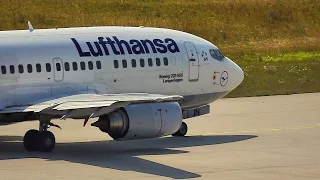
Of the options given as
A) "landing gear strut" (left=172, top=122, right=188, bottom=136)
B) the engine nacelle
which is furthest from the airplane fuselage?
the engine nacelle

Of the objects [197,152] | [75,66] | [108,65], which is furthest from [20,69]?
[197,152]

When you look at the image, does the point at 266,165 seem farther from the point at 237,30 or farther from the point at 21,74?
the point at 237,30

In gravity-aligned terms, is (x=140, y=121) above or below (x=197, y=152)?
above

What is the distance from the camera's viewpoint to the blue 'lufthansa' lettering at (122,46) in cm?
3378

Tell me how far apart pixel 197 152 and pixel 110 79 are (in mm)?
4094

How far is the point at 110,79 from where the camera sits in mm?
34281

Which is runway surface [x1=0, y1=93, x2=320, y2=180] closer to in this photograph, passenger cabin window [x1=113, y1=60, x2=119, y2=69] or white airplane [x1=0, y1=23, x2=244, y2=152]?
white airplane [x1=0, y1=23, x2=244, y2=152]

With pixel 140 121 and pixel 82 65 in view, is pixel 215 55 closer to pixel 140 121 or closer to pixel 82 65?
pixel 82 65

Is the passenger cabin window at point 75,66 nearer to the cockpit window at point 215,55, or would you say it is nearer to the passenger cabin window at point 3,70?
the passenger cabin window at point 3,70

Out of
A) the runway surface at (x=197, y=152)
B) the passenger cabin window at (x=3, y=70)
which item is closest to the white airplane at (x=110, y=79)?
the passenger cabin window at (x=3, y=70)

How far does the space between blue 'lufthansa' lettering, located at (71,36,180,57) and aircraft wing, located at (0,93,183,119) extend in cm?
186

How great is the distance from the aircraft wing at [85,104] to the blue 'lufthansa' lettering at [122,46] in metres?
1.86

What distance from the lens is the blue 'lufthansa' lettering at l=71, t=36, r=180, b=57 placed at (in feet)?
111

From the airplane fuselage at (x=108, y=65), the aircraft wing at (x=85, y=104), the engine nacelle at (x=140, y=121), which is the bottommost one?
the engine nacelle at (x=140, y=121)
